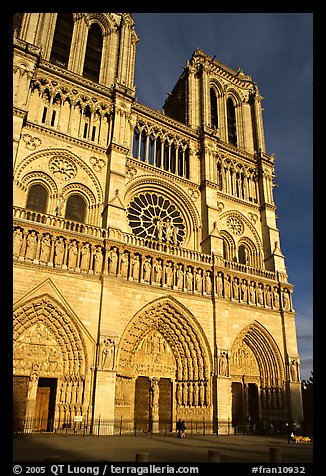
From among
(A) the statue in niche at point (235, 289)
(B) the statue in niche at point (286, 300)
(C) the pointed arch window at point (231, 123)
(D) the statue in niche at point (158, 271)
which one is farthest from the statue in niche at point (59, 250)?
(C) the pointed arch window at point (231, 123)

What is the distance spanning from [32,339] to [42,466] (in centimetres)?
994

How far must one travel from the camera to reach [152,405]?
16438 millimetres

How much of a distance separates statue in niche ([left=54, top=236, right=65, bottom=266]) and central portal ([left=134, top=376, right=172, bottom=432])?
642 cm

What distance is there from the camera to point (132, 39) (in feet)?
80.9

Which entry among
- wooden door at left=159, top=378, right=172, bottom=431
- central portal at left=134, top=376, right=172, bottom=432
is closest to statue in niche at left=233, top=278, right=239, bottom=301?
wooden door at left=159, top=378, right=172, bottom=431

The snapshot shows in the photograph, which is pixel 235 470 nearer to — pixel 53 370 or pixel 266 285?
pixel 53 370

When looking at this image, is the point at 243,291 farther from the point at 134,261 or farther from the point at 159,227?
the point at 134,261

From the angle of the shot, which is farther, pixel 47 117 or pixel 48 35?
pixel 48 35

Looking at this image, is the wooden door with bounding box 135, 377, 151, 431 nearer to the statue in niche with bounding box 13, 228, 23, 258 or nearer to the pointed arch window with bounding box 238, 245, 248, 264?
the statue in niche with bounding box 13, 228, 23, 258

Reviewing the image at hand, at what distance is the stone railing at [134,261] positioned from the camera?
590 inches

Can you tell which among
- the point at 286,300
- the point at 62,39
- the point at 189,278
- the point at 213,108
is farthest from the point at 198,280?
the point at 62,39

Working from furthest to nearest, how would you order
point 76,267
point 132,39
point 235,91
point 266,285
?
1. point 235,91
2. point 132,39
3. point 266,285
4. point 76,267

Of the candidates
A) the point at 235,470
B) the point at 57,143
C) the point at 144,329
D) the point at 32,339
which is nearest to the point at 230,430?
the point at 144,329

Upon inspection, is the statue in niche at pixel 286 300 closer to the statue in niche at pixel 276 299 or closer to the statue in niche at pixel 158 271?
the statue in niche at pixel 276 299
